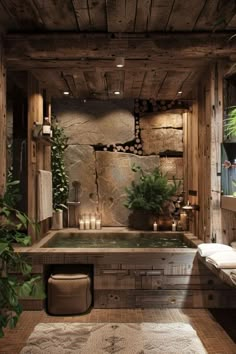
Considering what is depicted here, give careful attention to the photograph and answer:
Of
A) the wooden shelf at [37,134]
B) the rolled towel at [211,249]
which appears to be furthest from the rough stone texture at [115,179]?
the rolled towel at [211,249]

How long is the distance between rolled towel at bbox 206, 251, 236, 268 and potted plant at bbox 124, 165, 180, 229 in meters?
2.13

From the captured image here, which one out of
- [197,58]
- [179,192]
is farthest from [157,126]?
[197,58]

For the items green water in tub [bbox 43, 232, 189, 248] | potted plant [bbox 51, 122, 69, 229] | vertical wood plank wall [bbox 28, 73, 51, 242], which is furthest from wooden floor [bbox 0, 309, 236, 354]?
potted plant [bbox 51, 122, 69, 229]

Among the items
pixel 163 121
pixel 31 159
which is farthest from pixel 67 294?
pixel 163 121

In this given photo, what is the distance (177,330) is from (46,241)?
197 centimetres

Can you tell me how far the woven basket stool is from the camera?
388 cm

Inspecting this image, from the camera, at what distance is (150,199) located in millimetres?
5691

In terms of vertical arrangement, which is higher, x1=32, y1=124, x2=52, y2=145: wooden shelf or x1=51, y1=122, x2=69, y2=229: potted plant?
x1=32, y1=124, x2=52, y2=145: wooden shelf

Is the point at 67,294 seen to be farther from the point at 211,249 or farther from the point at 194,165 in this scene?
the point at 194,165

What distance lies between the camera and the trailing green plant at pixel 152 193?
18.6 ft

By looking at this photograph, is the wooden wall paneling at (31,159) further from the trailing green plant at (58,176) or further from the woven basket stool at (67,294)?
the trailing green plant at (58,176)

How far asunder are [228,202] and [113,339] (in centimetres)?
167

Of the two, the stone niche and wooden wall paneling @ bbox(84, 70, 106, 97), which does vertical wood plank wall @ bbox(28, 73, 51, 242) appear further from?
the stone niche

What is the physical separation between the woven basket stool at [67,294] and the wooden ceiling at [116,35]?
2.26 m
